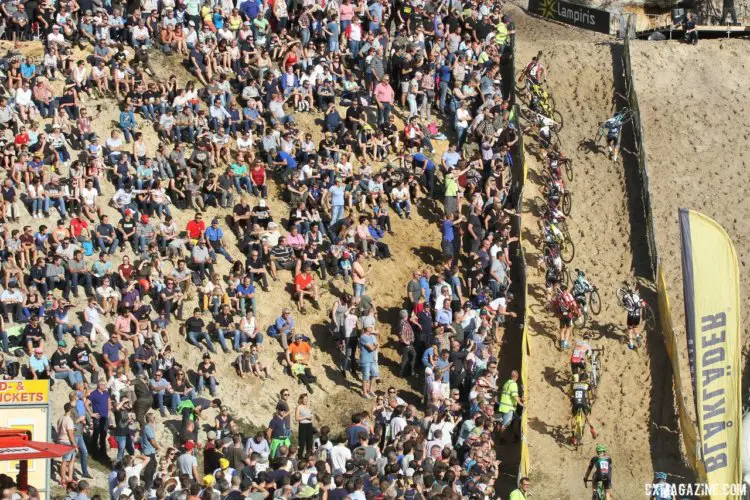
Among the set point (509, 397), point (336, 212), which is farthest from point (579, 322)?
point (336, 212)

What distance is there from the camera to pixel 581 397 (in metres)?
29.0

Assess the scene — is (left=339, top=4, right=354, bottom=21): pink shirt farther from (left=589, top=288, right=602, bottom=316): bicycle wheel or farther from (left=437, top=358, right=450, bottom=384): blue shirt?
(left=437, top=358, right=450, bottom=384): blue shirt

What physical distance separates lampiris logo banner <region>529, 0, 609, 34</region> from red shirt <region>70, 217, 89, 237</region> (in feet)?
69.1

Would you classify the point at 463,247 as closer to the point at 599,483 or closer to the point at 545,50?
the point at 599,483

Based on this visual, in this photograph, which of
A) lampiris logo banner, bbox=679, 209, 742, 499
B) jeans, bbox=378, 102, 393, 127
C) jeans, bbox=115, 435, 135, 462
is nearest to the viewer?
lampiris logo banner, bbox=679, 209, 742, 499

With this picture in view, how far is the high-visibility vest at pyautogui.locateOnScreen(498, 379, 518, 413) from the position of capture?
28.2 metres

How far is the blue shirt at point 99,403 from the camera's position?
83.4 feet

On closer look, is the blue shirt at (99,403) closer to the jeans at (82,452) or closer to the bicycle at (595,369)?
the jeans at (82,452)

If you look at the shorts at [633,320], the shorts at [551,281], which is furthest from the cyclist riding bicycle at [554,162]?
the shorts at [633,320]

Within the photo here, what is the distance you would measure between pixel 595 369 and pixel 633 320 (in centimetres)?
169

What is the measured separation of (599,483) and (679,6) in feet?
88.4

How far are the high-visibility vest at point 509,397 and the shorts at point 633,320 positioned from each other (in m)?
4.36

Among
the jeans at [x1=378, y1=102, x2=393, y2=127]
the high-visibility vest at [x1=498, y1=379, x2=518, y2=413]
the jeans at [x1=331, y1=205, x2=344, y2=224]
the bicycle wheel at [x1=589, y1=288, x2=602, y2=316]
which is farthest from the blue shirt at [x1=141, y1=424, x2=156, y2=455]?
the jeans at [x1=378, y1=102, x2=393, y2=127]

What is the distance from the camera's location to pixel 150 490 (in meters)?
23.1
